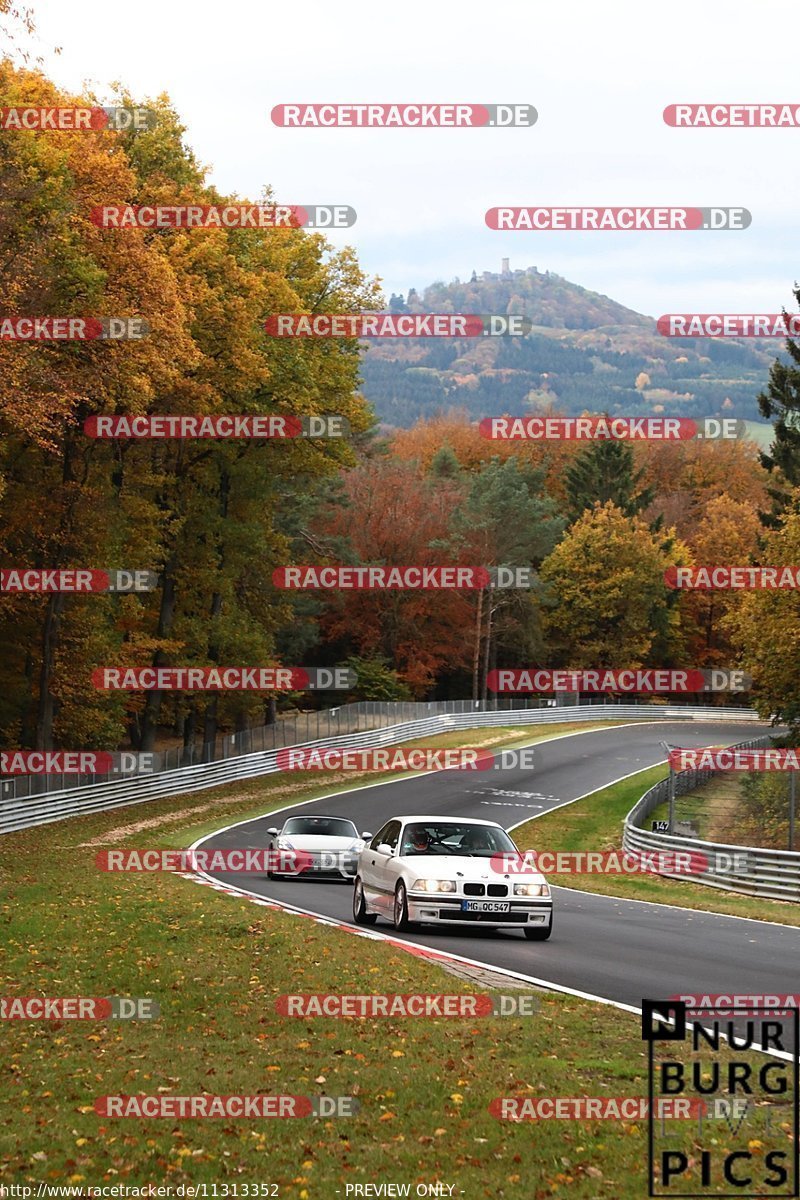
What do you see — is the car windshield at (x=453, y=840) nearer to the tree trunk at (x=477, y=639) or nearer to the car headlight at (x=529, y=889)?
the car headlight at (x=529, y=889)

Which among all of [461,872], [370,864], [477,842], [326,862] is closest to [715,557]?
[326,862]

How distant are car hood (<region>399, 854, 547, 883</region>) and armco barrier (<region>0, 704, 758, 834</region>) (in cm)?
2278

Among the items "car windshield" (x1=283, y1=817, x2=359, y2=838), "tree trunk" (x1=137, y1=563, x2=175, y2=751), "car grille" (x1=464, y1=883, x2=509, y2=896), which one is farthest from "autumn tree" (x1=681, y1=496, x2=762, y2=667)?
"car grille" (x1=464, y1=883, x2=509, y2=896)

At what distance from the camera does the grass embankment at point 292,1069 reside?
7.18 metres

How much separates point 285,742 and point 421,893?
4164cm

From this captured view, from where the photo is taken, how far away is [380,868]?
18062 mm

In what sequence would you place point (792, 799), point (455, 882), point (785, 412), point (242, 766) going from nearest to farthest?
point (455, 882) < point (792, 799) < point (242, 766) < point (785, 412)

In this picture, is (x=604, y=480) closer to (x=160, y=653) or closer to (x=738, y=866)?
(x=160, y=653)

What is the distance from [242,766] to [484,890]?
36.8m

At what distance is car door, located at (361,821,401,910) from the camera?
17.8m

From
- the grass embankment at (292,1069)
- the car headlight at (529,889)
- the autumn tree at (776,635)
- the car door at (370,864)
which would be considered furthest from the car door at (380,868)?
the autumn tree at (776,635)

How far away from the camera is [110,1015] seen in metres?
11.6

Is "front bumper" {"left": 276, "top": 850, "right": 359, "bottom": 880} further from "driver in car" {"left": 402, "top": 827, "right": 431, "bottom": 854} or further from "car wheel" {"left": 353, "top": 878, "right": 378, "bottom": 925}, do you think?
"driver in car" {"left": 402, "top": 827, "right": 431, "bottom": 854}

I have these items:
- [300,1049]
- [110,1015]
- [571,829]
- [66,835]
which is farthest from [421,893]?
[571,829]
